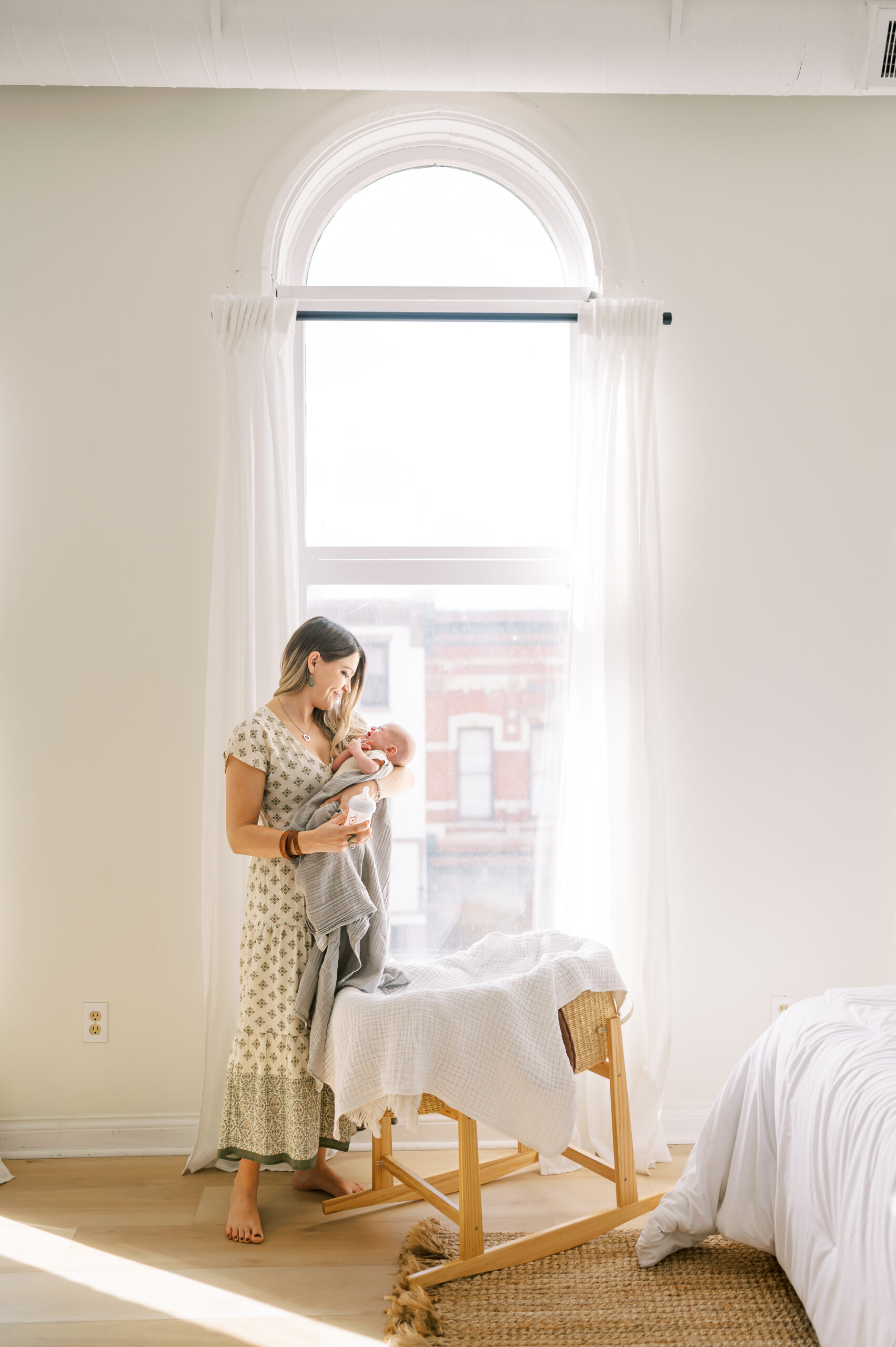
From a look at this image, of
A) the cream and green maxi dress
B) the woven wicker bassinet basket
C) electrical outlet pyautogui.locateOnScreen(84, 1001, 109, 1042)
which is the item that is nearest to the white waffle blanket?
the woven wicker bassinet basket

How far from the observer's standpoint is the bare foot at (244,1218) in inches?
82.4

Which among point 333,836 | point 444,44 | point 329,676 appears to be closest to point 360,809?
point 333,836

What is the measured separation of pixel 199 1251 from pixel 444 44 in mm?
2873

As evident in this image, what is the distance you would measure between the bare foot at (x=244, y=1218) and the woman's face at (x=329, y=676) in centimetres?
113

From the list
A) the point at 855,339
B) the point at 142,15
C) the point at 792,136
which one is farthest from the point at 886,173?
the point at 142,15

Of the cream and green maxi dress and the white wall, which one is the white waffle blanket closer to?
the cream and green maxi dress

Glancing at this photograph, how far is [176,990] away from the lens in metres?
2.58

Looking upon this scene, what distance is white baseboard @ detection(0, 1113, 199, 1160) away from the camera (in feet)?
8.27

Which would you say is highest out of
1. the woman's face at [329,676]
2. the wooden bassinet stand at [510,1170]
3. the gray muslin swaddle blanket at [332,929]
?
the woman's face at [329,676]

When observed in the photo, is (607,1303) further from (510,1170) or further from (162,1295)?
(162,1295)

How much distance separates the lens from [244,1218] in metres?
2.11

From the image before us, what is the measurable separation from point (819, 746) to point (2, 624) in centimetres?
233

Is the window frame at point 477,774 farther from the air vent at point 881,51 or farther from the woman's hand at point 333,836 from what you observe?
the air vent at point 881,51

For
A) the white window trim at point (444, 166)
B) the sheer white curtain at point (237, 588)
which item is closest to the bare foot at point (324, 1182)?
the sheer white curtain at point (237, 588)
